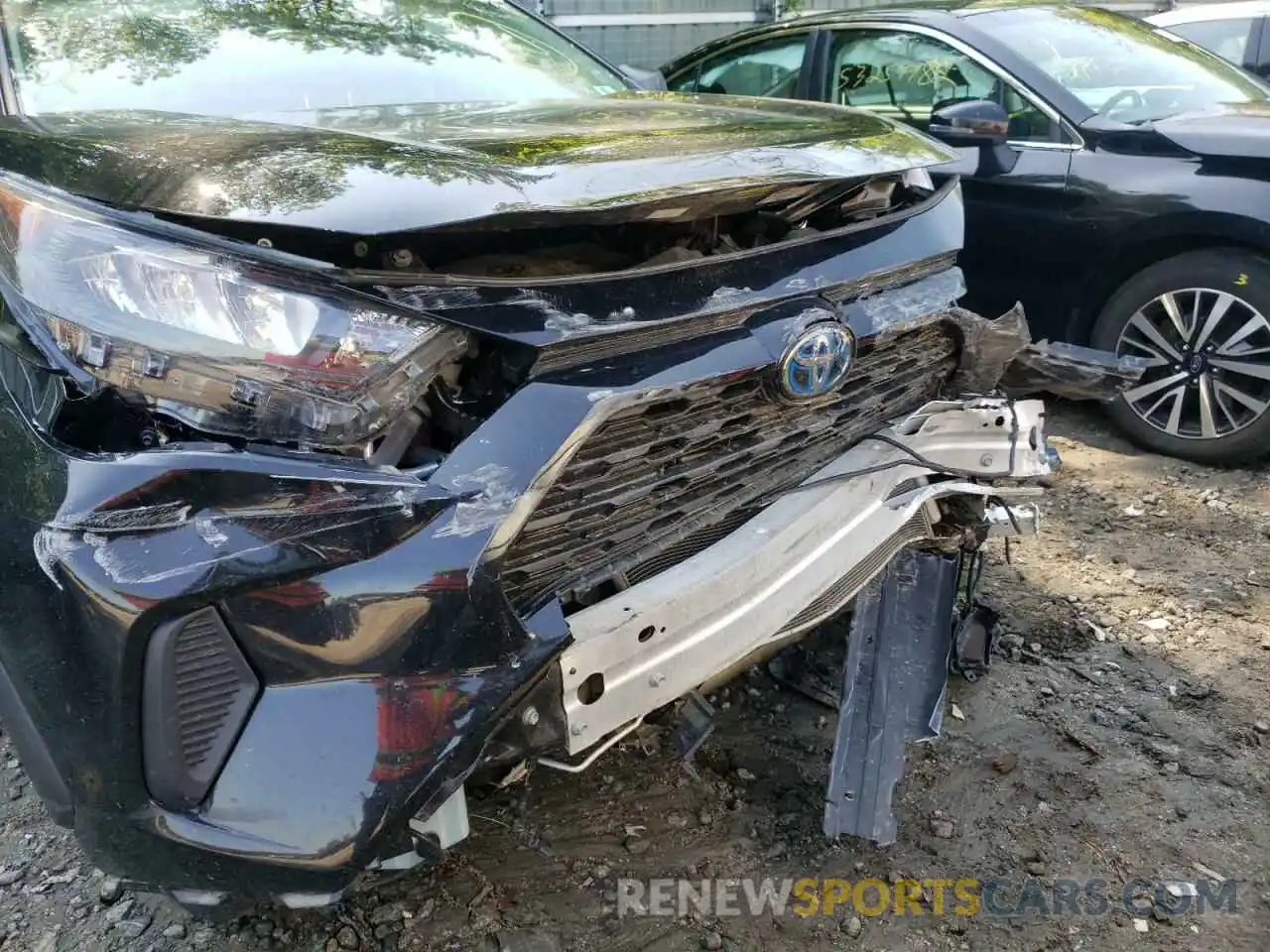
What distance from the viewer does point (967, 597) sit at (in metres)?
2.82

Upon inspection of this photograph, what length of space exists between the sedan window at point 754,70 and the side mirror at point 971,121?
3.54 feet

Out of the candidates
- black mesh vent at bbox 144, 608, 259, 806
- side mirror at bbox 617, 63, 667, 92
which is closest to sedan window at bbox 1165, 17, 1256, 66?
side mirror at bbox 617, 63, 667, 92

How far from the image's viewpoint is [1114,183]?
3.95m

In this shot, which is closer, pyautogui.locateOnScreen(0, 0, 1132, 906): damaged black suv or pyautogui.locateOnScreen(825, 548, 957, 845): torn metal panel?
pyautogui.locateOnScreen(0, 0, 1132, 906): damaged black suv

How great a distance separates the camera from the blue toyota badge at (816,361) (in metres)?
1.81

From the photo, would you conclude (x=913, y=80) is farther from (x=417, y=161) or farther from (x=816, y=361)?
(x=417, y=161)

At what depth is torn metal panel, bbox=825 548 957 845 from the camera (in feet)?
6.93

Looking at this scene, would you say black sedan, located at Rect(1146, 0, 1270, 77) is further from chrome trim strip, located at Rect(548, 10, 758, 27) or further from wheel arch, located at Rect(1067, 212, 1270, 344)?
chrome trim strip, located at Rect(548, 10, 758, 27)

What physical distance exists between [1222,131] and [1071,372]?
6.18ft

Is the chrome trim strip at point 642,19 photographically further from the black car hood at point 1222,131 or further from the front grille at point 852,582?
the front grille at point 852,582

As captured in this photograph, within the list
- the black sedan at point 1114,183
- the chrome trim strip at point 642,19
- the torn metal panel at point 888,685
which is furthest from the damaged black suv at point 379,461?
the chrome trim strip at point 642,19

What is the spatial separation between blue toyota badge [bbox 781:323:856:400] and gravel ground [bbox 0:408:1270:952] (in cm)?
99

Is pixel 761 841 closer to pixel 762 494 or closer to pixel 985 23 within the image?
pixel 762 494

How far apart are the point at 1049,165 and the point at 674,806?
310 centimetres
